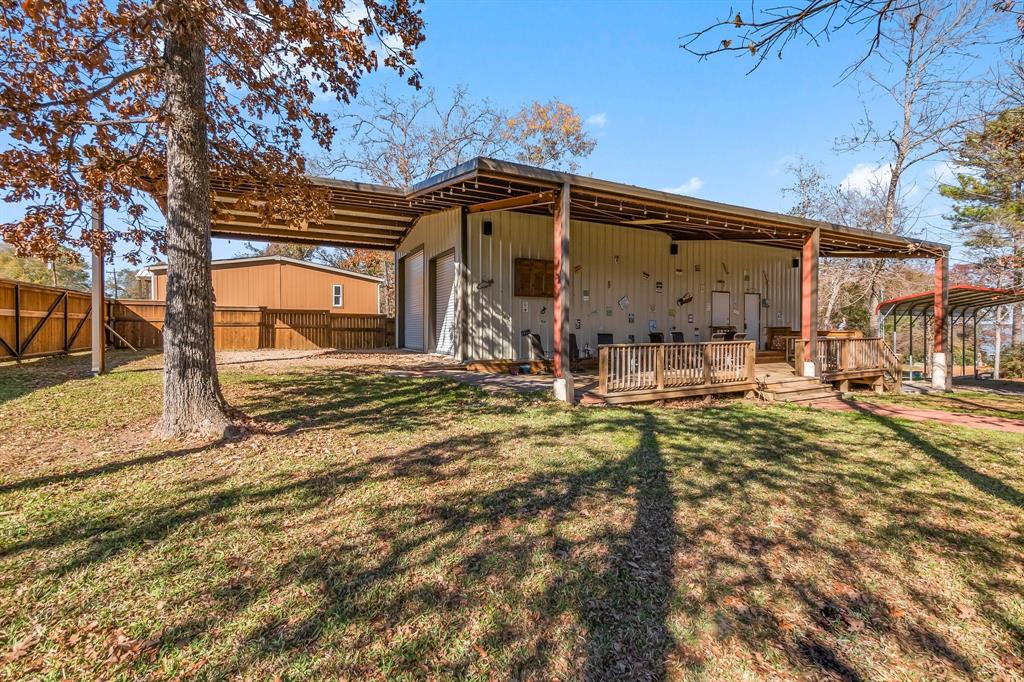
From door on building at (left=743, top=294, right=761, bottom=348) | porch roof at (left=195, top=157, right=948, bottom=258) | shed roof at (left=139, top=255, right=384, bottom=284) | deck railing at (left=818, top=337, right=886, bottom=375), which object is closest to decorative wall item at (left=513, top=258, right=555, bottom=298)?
porch roof at (left=195, top=157, right=948, bottom=258)

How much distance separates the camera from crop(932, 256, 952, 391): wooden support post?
11.6m

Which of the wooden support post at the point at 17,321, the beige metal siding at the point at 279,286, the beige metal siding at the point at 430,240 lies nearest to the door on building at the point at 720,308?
the beige metal siding at the point at 430,240

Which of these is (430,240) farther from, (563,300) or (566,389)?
(566,389)

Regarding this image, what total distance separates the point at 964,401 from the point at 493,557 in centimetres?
1178

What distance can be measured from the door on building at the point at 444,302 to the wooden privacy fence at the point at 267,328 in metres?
4.93

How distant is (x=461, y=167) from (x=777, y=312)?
39.0 feet

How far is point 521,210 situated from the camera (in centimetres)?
1047

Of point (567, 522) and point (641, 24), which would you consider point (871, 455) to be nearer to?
point (567, 522)

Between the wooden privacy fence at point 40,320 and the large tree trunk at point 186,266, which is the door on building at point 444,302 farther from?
the wooden privacy fence at point 40,320

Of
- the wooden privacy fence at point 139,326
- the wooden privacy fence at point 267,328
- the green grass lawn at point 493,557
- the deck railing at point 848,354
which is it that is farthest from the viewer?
the wooden privacy fence at point 267,328

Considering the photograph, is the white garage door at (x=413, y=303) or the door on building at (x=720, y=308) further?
the door on building at (x=720, y=308)

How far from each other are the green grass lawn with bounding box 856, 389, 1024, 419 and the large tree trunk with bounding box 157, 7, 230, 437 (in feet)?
36.1

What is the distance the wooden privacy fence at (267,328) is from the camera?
44.9 ft

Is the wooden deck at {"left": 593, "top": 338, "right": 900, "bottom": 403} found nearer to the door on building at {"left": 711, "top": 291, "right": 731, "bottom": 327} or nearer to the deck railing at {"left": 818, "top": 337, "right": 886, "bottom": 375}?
the deck railing at {"left": 818, "top": 337, "right": 886, "bottom": 375}
